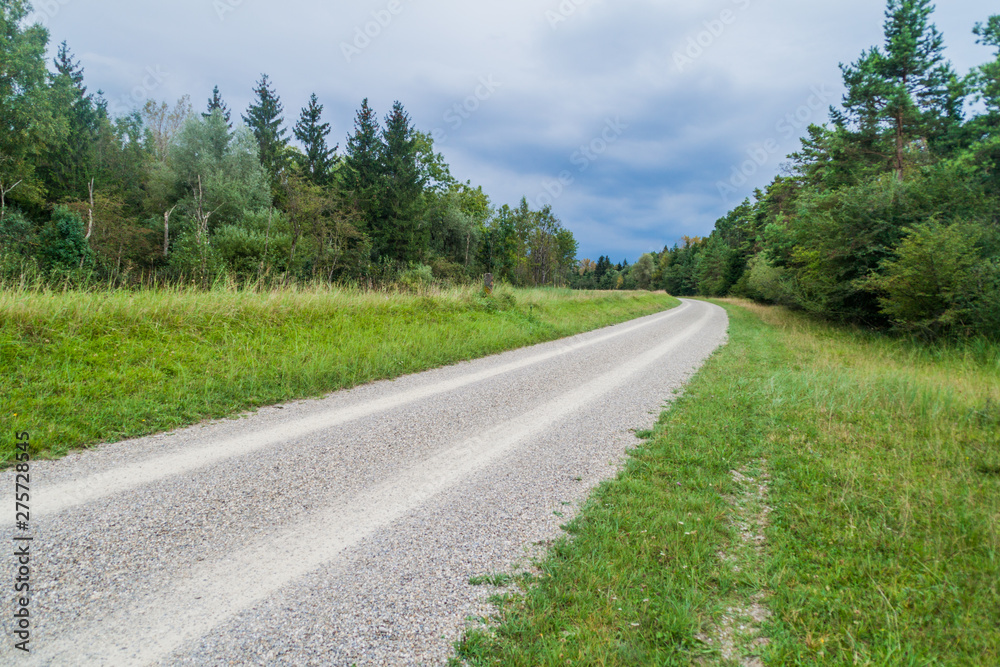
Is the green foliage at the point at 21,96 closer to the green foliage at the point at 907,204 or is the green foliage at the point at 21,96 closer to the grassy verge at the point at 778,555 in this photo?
the grassy verge at the point at 778,555

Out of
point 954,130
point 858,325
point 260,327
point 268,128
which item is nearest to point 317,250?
point 260,327

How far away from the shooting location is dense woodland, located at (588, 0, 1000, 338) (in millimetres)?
10789

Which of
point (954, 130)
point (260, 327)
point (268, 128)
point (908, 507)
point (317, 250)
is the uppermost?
point (268, 128)

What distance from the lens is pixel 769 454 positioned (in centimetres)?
422

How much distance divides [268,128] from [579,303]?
3836cm

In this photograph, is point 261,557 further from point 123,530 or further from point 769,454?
point 769,454

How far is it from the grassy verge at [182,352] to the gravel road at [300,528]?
1.75 ft

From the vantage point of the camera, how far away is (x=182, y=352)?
5.93m

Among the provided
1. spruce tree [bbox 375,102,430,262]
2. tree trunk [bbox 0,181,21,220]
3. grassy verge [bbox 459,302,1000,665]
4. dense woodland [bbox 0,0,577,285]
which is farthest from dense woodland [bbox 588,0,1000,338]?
tree trunk [bbox 0,181,21,220]

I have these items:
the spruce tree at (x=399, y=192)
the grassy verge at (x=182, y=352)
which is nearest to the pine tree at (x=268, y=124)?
the spruce tree at (x=399, y=192)

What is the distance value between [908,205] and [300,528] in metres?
18.6

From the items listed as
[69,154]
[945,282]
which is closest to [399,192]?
[69,154]

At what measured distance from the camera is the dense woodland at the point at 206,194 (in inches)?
811

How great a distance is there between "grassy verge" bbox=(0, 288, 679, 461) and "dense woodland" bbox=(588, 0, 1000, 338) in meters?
11.8
